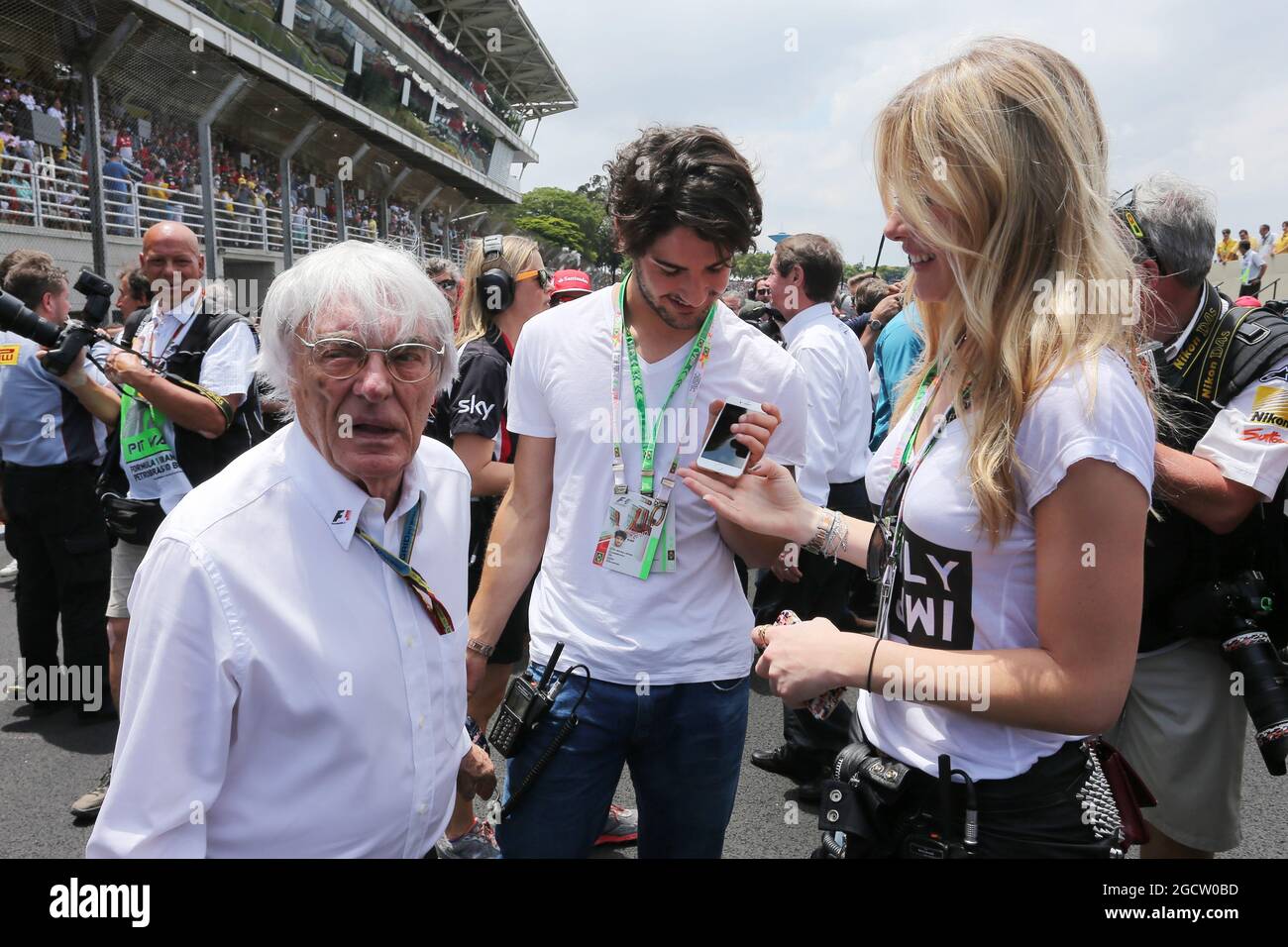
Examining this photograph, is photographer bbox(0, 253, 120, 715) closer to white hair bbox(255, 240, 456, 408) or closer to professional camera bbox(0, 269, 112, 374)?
professional camera bbox(0, 269, 112, 374)

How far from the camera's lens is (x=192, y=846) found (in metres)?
1.23

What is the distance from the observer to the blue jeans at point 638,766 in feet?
6.34

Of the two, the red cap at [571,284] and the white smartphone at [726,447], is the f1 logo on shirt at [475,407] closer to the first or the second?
the white smartphone at [726,447]

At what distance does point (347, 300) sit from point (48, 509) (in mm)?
3916

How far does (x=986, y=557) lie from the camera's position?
1359 millimetres

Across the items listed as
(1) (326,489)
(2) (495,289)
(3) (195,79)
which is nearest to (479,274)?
(2) (495,289)

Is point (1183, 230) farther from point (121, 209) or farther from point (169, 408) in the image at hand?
point (121, 209)

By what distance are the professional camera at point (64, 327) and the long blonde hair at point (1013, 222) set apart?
3380 mm

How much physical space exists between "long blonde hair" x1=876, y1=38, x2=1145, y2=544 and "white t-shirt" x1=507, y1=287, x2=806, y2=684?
28.8 inches

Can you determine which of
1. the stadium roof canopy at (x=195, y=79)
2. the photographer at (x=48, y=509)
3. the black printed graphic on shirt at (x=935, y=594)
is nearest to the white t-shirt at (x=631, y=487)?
the black printed graphic on shirt at (x=935, y=594)

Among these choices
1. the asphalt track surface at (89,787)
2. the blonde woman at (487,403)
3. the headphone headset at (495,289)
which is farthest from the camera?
the headphone headset at (495,289)

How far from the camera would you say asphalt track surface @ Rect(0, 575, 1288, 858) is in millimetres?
3232
